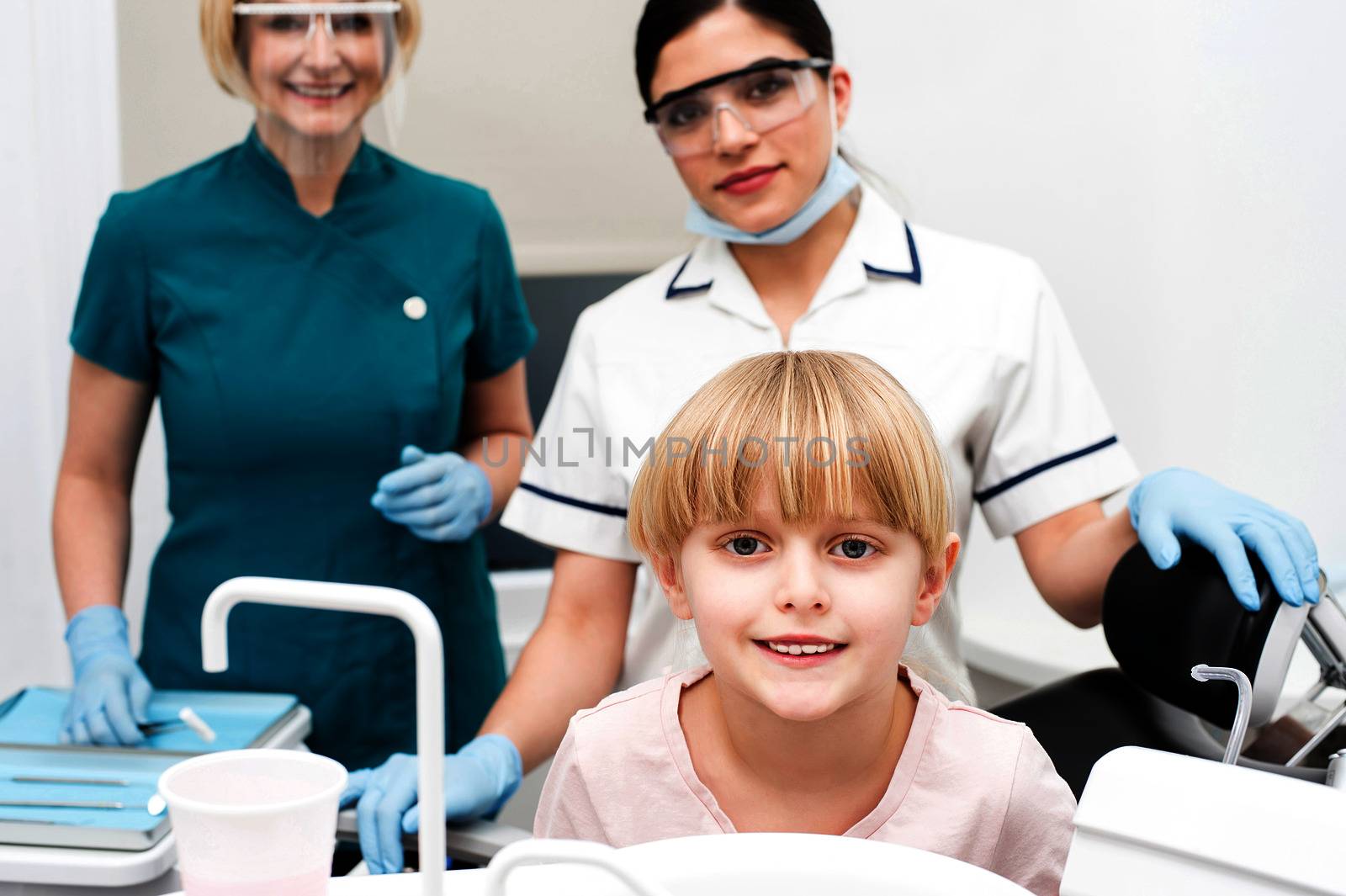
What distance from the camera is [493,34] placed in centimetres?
184

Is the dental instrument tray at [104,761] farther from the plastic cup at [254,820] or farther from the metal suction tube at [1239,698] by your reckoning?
the metal suction tube at [1239,698]

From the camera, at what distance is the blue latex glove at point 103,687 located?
121 centimetres

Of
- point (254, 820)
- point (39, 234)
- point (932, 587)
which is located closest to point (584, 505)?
point (932, 587)

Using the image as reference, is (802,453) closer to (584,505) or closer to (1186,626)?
(1186,626)

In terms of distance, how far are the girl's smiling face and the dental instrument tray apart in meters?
0.54

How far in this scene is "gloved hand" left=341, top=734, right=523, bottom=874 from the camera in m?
1.08

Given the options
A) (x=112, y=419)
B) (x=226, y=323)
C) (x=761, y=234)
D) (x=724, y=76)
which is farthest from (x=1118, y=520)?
(x=112, y=419)

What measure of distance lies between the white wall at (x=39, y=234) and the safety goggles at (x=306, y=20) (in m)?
0.52

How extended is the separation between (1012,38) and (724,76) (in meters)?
0.92

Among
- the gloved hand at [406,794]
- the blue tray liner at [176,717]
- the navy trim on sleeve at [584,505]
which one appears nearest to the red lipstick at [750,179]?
the navy trim on sleeve at [584,505]

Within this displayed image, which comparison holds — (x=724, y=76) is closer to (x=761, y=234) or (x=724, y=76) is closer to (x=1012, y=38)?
(x=761, y=234)

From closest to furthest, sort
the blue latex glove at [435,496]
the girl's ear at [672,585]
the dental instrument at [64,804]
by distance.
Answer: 1. the girl's ear at [672,585]
2. the dental instrument at [64,804]
3. the blue latex glove at [435,496]

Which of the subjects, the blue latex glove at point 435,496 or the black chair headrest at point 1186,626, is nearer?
the black chair headrest at point 1186,626

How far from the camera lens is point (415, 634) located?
0.52 m
